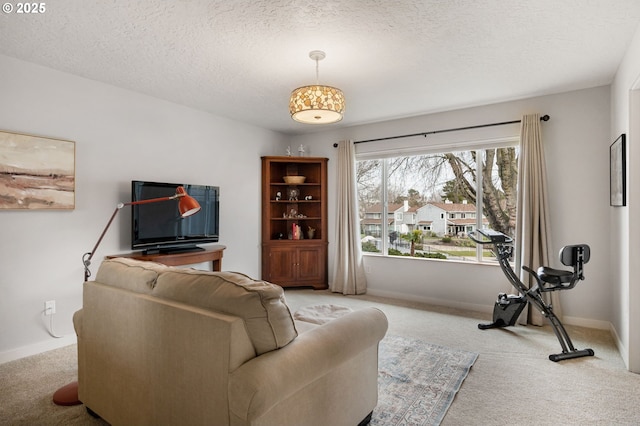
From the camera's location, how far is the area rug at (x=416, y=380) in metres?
2.10

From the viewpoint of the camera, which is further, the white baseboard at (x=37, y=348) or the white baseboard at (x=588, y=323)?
the white baseboard at (x=588, y=323)

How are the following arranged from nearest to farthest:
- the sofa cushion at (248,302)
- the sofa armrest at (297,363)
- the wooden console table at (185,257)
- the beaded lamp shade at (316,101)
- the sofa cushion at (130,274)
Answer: the sofa armrest at (297,363) → the sofa cushion at (248,302) → the sofa cushion at (130,274) → the beaded lamp shade at (316,101) → the wooden console table at (185,257)

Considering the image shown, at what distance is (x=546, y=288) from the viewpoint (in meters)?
3.12

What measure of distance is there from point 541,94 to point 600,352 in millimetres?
2691

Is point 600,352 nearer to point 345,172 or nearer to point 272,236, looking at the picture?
point 345,172

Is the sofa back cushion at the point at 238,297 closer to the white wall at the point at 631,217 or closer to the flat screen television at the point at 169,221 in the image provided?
the flat screen television at the point at 169,221

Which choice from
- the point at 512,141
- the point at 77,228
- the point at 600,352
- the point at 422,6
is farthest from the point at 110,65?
the point at 600,352

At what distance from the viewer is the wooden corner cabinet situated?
5359 millimetres

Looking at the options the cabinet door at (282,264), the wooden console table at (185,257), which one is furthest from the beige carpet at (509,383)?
the cabinet door at (282,264)

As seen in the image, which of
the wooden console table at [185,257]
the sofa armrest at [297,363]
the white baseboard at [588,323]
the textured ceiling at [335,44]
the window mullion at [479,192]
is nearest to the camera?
the sofa armrest at [297,363]

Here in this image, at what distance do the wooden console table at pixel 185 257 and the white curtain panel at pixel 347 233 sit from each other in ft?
5.99

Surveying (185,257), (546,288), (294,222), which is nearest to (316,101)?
(185,257)

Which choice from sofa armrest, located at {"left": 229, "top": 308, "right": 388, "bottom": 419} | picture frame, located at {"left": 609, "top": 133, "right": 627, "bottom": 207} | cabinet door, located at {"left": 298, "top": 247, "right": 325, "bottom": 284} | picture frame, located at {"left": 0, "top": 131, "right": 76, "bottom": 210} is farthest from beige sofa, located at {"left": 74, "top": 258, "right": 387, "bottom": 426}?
cabinet door, located at {"left": 298, "top": 247, "right": 325, "bottom": 284}

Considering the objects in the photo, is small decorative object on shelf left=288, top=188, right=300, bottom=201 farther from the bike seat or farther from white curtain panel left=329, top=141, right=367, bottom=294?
the bike seat
